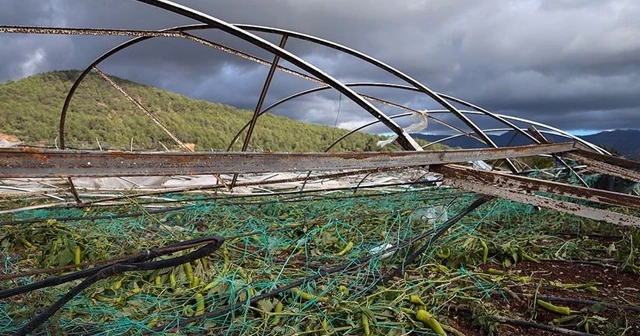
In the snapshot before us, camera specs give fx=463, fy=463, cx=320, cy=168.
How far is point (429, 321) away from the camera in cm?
326

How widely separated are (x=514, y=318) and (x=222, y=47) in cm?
339

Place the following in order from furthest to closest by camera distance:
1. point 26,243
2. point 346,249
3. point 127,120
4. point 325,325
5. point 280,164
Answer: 1. point 127,120
2. point 26,243
3. point 346,249
4. point 325,325
5. point 280,164

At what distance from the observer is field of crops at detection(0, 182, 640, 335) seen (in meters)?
3.35

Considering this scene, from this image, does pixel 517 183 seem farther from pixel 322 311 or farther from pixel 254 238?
pixel 254 238

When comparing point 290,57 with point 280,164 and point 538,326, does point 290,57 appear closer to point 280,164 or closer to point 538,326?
point 280,164

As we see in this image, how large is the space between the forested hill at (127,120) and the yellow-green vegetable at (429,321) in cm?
2061

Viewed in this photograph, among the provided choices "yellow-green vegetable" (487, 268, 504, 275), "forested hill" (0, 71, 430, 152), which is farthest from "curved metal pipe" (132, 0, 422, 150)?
"forested hill" (0, 71, 430, 152)

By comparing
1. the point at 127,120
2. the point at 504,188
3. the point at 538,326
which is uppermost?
the point at 127,120

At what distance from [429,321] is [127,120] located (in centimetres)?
3237

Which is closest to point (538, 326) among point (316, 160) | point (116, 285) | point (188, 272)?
point (316, 160)

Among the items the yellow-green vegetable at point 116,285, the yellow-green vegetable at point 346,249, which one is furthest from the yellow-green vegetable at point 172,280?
the yellow-green vegetable at point 346,249

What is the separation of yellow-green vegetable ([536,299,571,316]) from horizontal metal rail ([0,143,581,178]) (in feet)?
6.00

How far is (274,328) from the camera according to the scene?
3.25 m

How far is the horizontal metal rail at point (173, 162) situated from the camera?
1588mm
